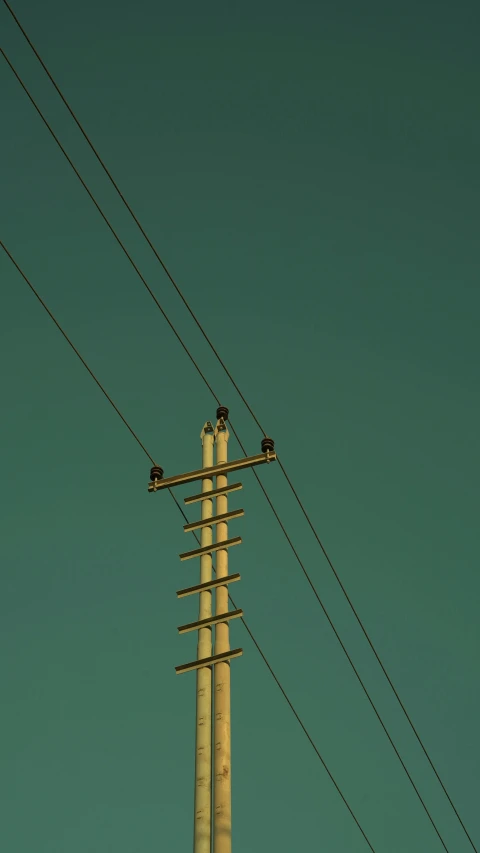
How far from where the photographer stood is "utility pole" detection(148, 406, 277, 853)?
9867 mm

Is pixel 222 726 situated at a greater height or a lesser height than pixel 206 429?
lesser

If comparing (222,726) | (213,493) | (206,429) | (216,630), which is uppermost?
(206,429)

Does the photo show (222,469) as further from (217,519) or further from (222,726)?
(222,726)

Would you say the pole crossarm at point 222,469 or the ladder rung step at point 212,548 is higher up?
the pole crossarm at point 222,469

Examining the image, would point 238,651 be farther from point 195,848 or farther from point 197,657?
point 195,848

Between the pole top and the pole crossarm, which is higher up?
the pole top

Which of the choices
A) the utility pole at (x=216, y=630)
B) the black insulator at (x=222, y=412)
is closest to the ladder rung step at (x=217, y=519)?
the utility pole at (x=216, y=630)

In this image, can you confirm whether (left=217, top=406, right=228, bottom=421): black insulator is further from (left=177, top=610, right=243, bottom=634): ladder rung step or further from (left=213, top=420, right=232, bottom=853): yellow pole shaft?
(left=177, top=610, right=243, bottom=634): ladder rung step

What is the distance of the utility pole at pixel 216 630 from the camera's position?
9.87 m

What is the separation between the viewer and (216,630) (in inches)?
448

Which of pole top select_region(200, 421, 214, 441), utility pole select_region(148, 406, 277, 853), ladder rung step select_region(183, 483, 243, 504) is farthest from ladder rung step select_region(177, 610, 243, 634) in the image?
pole top select_region(200, 421, 214, 441)

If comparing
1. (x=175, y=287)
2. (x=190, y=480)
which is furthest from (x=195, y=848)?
(x=175, y=287)

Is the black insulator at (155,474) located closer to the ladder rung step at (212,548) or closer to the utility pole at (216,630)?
the utility pole at (216,630)

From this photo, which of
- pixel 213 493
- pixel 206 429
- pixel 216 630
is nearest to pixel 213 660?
pixel 216 630
